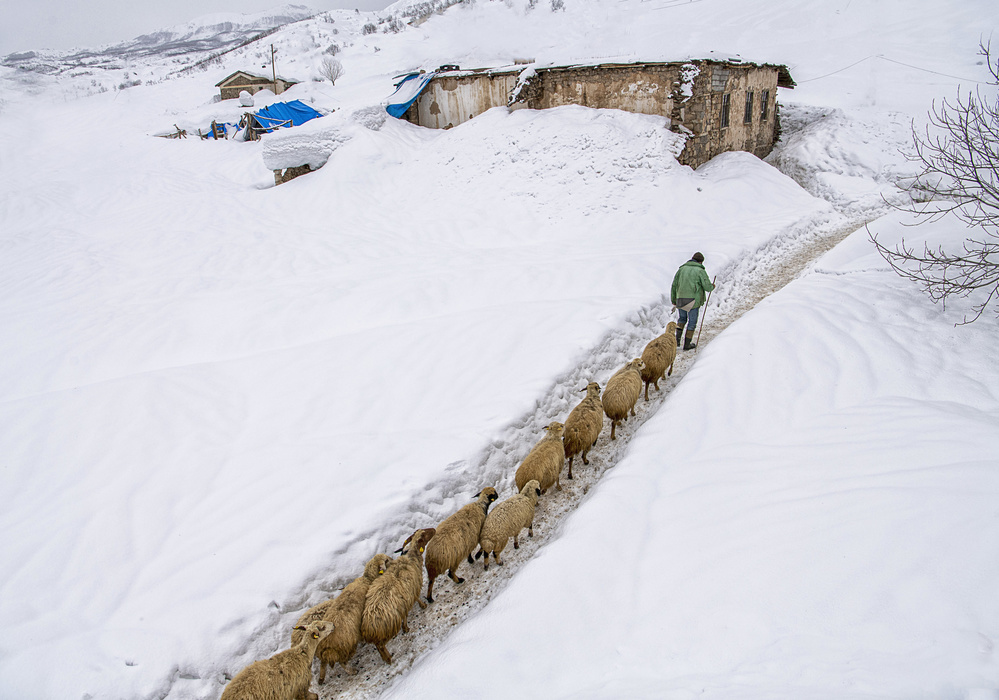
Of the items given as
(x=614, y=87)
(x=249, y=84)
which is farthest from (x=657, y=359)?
(x=249, y=84)

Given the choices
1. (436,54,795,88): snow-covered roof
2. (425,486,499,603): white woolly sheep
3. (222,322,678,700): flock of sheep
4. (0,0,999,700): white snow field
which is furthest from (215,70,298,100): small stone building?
(425,486,499,603): white woolly sheep

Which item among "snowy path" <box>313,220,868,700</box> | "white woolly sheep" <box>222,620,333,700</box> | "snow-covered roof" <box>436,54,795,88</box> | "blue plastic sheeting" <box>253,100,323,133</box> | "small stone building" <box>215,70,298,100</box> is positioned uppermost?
"small stone building" <box>215,70,298,100</box>

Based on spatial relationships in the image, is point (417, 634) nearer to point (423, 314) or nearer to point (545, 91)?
point (423, 314)

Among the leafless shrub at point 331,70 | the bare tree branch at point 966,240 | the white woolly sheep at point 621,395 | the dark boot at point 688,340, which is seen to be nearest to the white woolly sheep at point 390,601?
the white woolly sheep at point 621,395

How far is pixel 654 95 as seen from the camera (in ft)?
49.7

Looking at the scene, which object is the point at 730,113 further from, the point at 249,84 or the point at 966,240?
the point at 249,84

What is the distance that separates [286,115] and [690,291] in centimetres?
2100

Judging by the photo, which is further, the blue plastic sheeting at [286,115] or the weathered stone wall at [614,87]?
the blue plastic sheeting at [286,115]

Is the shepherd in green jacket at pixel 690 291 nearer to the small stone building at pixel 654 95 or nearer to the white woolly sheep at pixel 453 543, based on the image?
the white woolly sheep at pixel 453 543

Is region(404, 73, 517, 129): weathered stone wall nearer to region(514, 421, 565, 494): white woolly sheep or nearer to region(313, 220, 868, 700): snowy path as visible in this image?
region(313, 220, 868, 700): snowy path

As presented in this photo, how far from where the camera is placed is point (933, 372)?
19.9 feet

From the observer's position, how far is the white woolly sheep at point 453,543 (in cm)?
438

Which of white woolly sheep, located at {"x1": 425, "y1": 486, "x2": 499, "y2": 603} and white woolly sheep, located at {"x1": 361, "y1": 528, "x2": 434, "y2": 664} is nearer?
white woolly sheep, located at {"x1": 361, "y1": 528, "x2": 434, "y2": 664}

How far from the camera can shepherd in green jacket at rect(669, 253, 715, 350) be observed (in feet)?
26.0
